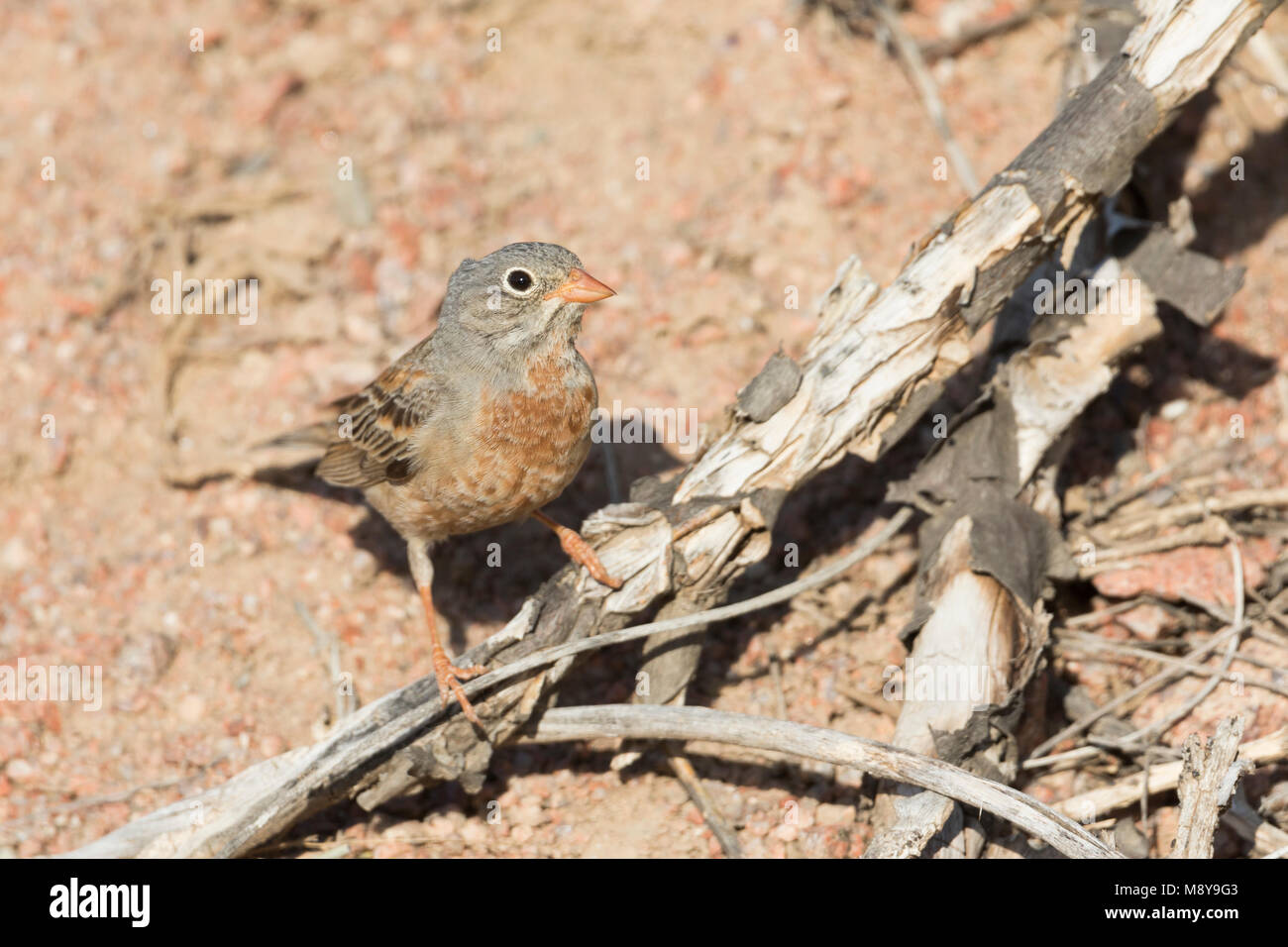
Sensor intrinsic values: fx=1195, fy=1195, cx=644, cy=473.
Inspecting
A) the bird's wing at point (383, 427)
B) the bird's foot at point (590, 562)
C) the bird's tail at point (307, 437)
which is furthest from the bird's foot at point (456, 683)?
the bird's tail at point (307, 437)

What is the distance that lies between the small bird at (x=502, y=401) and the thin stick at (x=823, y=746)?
0.62 m

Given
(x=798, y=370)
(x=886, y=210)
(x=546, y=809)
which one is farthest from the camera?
(x=886, y=210)

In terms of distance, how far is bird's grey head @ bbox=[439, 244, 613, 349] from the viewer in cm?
580

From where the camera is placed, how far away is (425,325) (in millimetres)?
8148

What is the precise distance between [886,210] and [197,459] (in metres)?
4.70

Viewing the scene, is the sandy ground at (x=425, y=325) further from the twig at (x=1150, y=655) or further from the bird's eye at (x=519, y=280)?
the bird's eye at (x=519, y=280)

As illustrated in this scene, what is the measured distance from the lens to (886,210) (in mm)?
7883

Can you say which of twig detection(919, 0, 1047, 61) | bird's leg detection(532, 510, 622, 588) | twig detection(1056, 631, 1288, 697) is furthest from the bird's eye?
twig detection(919, 0, 1047, 61)

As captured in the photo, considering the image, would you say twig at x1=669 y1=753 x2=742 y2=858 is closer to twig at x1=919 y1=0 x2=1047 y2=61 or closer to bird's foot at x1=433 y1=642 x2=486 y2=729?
bird's foot at x1=433 y1=642 x2=486 y2=729

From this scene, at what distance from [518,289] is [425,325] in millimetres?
2476

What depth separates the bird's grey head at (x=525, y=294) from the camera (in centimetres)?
580

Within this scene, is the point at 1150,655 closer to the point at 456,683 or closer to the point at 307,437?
the point at 456,683
